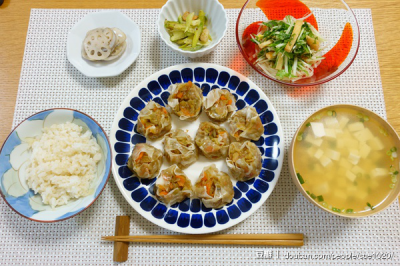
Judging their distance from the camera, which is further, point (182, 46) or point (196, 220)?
point (182, 46)

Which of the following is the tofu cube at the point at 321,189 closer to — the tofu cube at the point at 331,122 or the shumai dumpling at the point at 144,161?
the tofu cube at the point at 331,122

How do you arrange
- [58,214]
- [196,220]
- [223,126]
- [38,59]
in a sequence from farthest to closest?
[38,59] → [223,126] → [196,220] → [58,214]

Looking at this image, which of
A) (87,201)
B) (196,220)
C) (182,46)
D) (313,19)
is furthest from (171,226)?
(313,19)

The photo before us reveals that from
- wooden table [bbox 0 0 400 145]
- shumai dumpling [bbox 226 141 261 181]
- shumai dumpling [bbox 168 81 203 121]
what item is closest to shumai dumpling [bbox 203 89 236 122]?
shumai dumpling [bbox 168 81 203 121]

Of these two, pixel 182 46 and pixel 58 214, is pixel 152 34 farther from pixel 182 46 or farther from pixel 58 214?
pixel 58 214

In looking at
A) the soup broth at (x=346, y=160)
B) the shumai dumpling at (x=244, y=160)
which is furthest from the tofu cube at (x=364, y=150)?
the shumai dumpling at (x=244, y=160)

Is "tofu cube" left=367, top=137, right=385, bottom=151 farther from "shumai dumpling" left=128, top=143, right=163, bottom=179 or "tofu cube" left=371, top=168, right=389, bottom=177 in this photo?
"shumai dumpling" left=128, top=143, right=163, bottom=179
